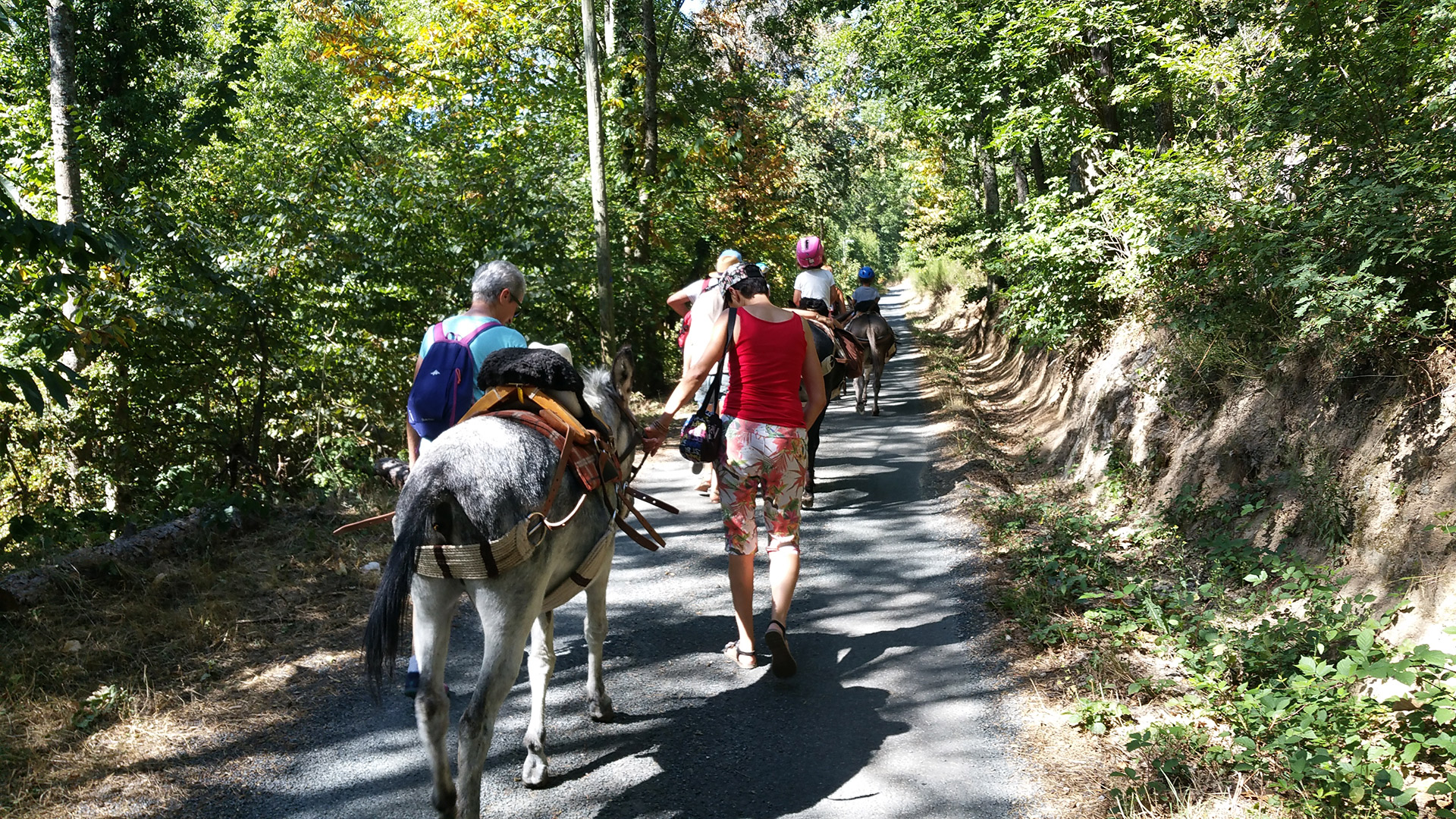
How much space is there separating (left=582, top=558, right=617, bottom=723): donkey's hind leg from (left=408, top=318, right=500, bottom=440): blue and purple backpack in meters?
1.02

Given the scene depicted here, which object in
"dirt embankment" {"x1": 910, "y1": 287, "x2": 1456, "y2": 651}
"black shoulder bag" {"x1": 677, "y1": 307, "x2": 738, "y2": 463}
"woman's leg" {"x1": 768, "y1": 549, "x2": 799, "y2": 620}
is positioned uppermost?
"black shoulder bag" {"x1": 677, "y1": 307, "x2": 738, "y2": 463}

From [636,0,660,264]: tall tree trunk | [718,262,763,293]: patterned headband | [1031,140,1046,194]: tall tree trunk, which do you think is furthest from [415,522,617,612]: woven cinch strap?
[1031,140,1046,194]: tall tree trunk

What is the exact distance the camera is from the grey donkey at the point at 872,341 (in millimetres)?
12602

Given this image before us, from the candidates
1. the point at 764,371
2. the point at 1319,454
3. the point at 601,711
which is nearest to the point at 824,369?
the point at 764,371

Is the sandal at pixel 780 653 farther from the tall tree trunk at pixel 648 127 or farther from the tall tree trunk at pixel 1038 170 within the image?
the tall tree trunk at pixel 1038 170

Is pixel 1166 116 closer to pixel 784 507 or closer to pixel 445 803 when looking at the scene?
pixel 784 507

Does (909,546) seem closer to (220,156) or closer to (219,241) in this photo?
(219,241)

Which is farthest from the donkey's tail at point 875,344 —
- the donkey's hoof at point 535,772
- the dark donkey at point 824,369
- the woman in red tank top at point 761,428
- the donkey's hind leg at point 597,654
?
the donkey's hoof at point 535,772

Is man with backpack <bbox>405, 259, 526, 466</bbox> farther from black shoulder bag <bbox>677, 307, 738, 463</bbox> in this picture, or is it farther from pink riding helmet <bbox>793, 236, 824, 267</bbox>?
pink riding helmet <bbox>793, 236, 824, 267</bbox>

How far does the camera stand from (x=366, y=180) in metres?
10.1

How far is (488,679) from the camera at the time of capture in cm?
310

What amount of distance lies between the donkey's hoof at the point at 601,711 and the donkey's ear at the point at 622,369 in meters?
1.47

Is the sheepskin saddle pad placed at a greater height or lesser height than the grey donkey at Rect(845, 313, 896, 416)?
greater

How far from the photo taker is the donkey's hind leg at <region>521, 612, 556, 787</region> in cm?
369
